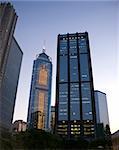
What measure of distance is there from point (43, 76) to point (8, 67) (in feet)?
75.6

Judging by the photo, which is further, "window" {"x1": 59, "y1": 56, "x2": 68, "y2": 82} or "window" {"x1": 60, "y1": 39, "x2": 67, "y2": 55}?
"window" {"x1": 60, "y1": 39, "x2": 67, "y2": 55}

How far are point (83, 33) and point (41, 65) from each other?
18177mm

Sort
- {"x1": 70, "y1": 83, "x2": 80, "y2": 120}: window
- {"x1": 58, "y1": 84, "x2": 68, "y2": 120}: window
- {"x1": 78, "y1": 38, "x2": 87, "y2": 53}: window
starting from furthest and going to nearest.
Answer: {"x1": 78, "y1": 38, "x2": 87, "y2": 53}: window, {"x1": 70, "y1": 83, "x2": 80, "y2": 120}: window, {"x1": 58, "y1": 84, "x2": 68, "y2": 120}: window

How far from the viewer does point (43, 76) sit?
51562mm

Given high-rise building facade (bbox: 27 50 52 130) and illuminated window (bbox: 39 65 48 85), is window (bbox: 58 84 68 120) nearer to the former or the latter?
high-rise building facade (bbox: 27 50 52 130)

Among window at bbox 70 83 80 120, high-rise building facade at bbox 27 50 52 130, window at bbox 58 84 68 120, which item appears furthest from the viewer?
high-rise building facade at bbox 27 50 52 130

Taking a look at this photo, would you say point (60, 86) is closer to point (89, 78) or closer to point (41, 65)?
point (89, 78)

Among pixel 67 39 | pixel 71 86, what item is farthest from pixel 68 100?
pixel 67 39

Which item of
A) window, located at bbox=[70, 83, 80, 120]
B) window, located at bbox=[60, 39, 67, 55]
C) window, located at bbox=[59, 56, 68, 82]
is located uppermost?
window, located at bbox=[60, 39, 67, 55]

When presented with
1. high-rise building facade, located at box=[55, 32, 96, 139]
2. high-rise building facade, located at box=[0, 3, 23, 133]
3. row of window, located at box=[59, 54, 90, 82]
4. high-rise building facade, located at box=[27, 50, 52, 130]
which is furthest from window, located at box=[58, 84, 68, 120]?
high-rise building facade, located at box=[27, 50, 52, 130]

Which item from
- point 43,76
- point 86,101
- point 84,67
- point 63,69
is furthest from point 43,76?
point 86,101

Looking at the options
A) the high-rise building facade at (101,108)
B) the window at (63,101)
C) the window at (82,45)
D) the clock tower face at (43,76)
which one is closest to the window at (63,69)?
the window at (63,101)

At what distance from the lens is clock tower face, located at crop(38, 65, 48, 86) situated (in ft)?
168

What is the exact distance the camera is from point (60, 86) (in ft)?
104
